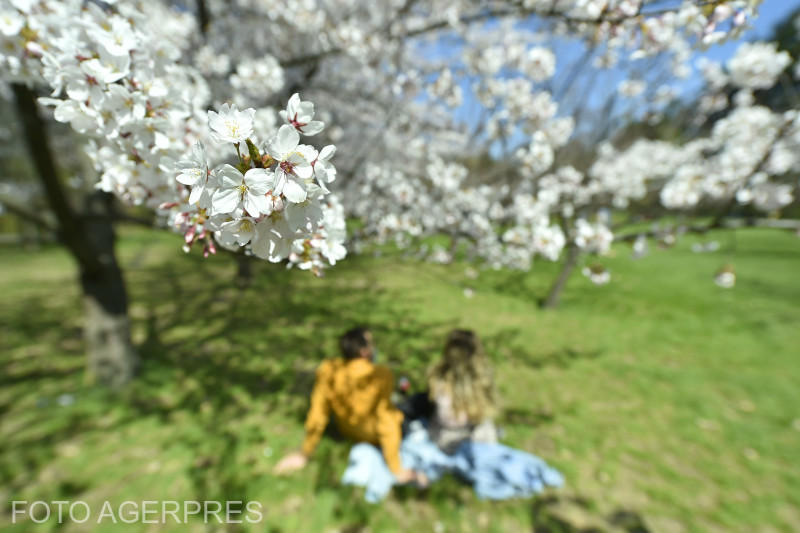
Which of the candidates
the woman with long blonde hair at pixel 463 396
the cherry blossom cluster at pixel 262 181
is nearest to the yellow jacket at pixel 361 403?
the woman with long blonde hair at pixel 463 396

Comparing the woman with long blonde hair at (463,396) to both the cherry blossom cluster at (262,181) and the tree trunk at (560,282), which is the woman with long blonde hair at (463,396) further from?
the tree trunk at (560,282)

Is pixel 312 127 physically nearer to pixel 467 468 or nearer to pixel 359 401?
pixel 359 401

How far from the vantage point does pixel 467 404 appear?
9.92 feet

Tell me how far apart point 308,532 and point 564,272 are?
23.4 ft

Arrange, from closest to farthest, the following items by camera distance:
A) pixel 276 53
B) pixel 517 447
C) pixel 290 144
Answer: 1. pixel 290 144
2. pixel 517 447
3. pixel 276 53

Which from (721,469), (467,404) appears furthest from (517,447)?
(721,469)

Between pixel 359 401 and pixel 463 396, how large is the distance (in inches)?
37.1

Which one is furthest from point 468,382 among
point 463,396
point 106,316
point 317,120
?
point 106,316

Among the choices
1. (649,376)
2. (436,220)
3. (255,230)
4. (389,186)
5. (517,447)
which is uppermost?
(389,186)

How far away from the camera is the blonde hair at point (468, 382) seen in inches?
119

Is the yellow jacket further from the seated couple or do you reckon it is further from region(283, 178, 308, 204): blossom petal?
region(283, 178, 308, 204): blossom petal

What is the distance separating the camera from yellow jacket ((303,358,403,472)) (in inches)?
112

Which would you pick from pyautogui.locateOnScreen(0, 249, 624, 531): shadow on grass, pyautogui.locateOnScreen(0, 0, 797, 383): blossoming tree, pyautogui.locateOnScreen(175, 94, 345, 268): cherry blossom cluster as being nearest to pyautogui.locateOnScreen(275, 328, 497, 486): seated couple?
pyautogui.locateOnScreen(0, 249, 624, 531): shadow on grass

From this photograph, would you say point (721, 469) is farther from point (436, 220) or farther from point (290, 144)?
point (290, 144)
